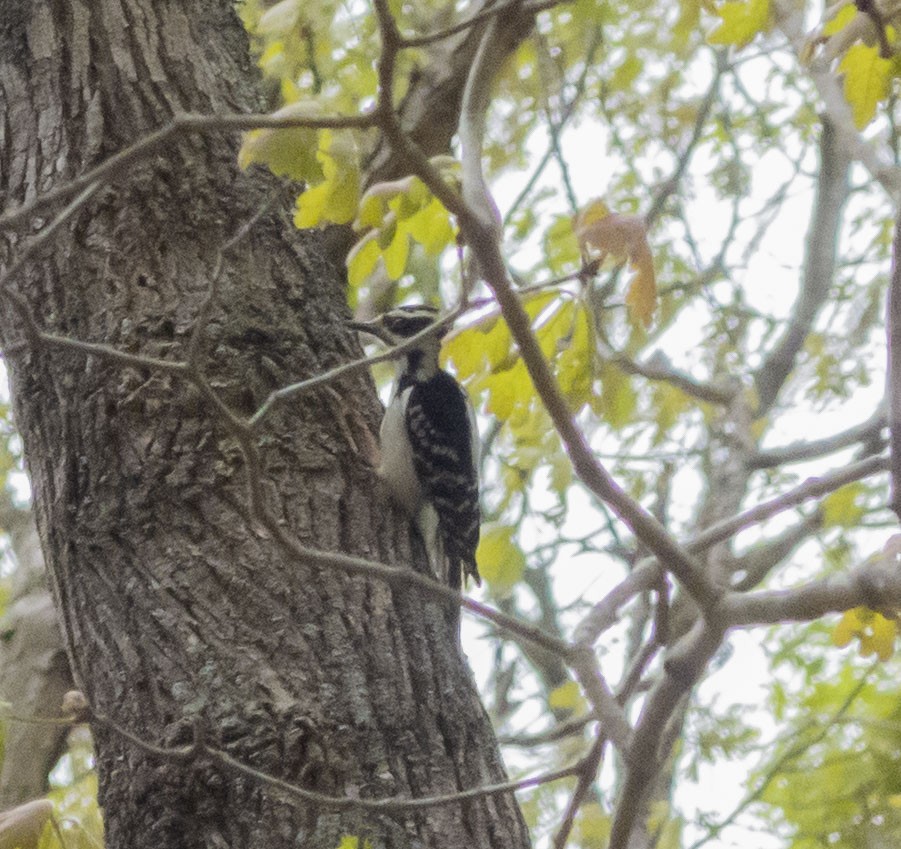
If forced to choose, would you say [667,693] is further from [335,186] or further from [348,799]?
[335,186]

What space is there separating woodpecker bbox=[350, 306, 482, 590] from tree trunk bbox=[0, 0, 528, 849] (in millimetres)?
655

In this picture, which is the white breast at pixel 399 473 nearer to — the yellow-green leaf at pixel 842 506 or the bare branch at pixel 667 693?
the bare branch at pixel 667 693

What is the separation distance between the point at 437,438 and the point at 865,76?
2.48 m

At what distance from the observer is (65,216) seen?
1.72 meters

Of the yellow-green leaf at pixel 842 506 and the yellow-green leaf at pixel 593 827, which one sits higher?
the yellow-green leaf at pixel 842 506

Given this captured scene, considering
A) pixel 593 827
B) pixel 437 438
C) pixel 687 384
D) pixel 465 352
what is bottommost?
pixel 593 827

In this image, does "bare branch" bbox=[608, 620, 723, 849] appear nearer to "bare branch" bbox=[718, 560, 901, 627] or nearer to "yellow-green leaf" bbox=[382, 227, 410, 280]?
"bare branch" bbox=[718, 560, 901, 627]

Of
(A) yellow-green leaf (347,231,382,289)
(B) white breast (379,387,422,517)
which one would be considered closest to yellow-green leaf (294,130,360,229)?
(A) yellow-green leaf (347,231,382,289)

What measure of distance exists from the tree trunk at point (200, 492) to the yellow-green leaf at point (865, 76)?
1.35m

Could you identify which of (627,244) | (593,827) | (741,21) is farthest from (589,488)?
(593,827)

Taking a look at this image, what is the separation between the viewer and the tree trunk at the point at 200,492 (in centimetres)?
226

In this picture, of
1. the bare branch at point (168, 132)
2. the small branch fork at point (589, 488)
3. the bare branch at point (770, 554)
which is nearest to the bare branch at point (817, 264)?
the bare branch at point (770, 554)

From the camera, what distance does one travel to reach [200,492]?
8.35ft

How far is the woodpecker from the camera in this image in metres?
3.96
